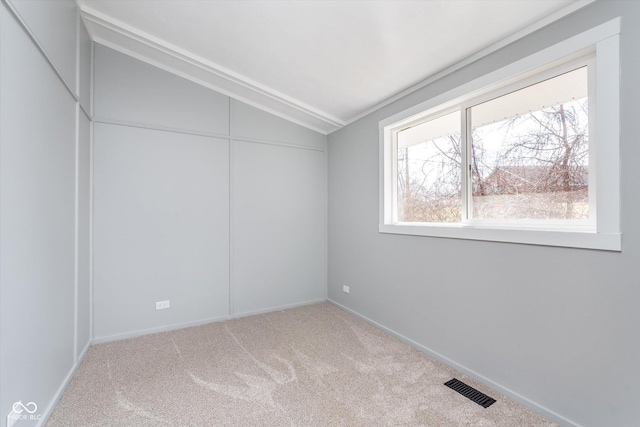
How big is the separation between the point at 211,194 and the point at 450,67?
2771 mm

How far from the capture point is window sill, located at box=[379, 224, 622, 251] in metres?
1.54

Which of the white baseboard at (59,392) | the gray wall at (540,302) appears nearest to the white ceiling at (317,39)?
the gray wall at (540,302)

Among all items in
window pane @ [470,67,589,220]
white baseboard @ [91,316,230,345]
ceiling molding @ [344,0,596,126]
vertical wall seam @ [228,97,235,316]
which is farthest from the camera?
vertical wall seam @ [228,97,235,316]

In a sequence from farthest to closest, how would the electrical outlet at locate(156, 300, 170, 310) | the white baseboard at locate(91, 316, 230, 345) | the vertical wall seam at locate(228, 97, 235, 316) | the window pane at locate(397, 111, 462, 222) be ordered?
the vertical wall seam at locate(228, 97, 235, 316) < the electrical outlet at locate(156, 300, 170, 310) < the white baseboard at locate(91, 316, 230, 345) < the window pane at locate(397, 111, 462, 222)

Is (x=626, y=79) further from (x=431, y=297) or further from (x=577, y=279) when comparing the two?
(x=431, y=297)

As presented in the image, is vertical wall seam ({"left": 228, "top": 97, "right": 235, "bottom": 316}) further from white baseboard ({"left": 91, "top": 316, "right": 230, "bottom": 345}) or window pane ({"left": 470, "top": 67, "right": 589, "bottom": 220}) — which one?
window pane ({"left": 470, "top": 67, "right": 589, "bottom": 220})

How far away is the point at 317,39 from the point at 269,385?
275 cm

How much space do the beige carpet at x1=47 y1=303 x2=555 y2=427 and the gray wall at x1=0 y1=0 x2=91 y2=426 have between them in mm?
332

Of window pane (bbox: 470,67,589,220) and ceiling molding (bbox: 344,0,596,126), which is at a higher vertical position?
ceiling molding (bbox: 344,0,596,126)

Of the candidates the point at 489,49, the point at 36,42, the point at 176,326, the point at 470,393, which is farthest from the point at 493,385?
the point at 36,42

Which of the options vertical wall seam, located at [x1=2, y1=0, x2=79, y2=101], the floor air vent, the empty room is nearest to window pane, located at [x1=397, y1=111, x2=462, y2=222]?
the empty room

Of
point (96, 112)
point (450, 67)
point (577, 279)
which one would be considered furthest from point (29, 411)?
point (450, 67)

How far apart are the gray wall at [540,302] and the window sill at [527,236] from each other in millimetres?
42

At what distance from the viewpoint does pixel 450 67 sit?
7.79ft
